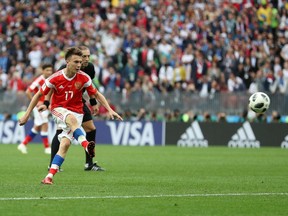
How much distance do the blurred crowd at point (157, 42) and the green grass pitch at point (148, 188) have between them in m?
9.96

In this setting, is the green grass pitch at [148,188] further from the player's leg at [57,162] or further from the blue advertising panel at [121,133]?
the blue advertising panel at [121,133]

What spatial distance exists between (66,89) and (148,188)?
2.17 m

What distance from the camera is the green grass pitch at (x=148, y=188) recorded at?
34.2 feet

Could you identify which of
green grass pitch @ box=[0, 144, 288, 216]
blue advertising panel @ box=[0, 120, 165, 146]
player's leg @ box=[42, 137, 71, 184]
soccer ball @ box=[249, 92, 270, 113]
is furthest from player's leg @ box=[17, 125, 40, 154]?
player's leg @ box=[42, 137, 71, 184]

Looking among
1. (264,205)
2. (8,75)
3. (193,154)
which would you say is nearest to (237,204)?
(264,205)

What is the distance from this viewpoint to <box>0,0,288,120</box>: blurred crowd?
3136 cm

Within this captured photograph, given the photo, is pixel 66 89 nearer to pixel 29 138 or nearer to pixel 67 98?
pixel 67 98

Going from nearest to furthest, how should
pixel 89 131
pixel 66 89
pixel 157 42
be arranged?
pixel 66 89 → pixel 89 131 → pixel 157 42

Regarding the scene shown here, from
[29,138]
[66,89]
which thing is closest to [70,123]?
[66,89]

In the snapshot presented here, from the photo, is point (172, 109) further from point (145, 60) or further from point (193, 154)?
point (193, 154)

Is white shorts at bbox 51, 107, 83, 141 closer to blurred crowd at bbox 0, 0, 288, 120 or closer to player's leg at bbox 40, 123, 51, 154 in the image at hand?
player's leg at bbox 40, 123, 51, 154

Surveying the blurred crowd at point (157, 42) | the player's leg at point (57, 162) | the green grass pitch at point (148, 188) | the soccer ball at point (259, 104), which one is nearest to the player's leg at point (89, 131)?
the green grass pitch at point (148, 188)

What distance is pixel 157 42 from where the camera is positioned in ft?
110

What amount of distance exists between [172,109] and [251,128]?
9.47ft
